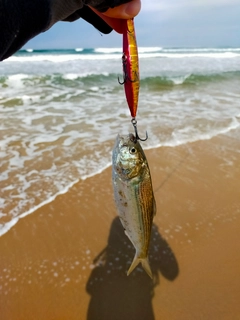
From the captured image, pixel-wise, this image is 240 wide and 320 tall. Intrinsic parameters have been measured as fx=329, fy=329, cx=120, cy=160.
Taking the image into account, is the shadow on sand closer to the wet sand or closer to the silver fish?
the wet sand

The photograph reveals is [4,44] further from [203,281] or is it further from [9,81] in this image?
[9,81]

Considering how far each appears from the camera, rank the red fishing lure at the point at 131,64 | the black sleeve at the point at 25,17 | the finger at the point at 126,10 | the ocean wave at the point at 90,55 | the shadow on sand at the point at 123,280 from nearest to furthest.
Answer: the black sleeve at the point at 25,17
the finger at the point at 126,10
the red fishing lure at the point at 131,64
the shadow on sand at the point at 123,280
the ocean wave at the point at 90,55

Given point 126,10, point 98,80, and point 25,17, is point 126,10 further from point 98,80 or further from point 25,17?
point 98,80

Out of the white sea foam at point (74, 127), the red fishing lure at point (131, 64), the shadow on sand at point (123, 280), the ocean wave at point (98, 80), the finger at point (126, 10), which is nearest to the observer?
the finger at point (126, 10)

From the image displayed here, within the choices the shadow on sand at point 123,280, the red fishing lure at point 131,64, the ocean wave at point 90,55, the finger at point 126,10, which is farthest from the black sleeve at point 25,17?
the ocean wave at point 90,55

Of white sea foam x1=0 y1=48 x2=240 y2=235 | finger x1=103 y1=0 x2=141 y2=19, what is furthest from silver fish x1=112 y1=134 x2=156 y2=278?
white sea foam x1=0 y1=48 x2=240 y2=235

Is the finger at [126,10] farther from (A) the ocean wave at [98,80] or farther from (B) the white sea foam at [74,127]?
(A) the ocean wave at [98,80]

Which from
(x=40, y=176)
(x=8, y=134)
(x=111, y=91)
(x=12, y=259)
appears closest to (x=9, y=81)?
(x=111, y=91)

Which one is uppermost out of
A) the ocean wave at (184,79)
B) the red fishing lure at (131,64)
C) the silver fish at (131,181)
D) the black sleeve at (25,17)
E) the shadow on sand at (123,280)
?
the black sleeve at (25,17)
